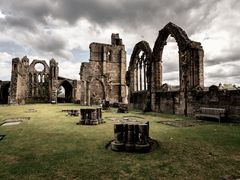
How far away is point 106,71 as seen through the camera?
32125 millimetres

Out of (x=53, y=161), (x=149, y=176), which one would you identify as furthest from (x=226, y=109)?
(x=53, y=161)

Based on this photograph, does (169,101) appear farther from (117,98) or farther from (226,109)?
(117,98)

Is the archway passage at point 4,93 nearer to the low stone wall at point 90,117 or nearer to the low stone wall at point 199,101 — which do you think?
the low stone wall at point 199,101

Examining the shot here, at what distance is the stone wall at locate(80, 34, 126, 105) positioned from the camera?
28.2m

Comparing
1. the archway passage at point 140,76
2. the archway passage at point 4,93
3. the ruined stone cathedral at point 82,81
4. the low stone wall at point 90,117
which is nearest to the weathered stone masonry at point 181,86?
the archway passage at point 140,76

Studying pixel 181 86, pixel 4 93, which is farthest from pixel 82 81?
pixel 4 93

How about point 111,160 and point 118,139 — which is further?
point 118,139

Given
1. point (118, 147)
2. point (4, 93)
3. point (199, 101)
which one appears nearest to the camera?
point (118, 147)

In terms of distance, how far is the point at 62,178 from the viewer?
2598mm

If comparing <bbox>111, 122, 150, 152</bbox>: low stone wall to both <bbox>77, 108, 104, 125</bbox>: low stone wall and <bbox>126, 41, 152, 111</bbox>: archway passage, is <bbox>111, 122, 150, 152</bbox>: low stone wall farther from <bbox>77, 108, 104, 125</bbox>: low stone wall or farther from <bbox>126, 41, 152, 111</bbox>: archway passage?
<bbox>126, 41, 152, 111</bbox>: archway passage

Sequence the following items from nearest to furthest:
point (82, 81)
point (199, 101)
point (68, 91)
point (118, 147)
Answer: point (118, 147), point (199, 101), point (82, 81), point (68, 91)

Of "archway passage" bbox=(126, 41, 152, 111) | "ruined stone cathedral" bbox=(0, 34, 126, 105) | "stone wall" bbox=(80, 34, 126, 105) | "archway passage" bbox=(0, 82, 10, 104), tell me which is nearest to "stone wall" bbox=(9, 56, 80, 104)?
"ruined stone cathedral" bbox=(0, 34, 126, 105)

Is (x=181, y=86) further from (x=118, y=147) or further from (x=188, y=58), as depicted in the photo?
(x=118, y=147)

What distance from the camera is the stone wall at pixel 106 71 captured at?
28.2m
